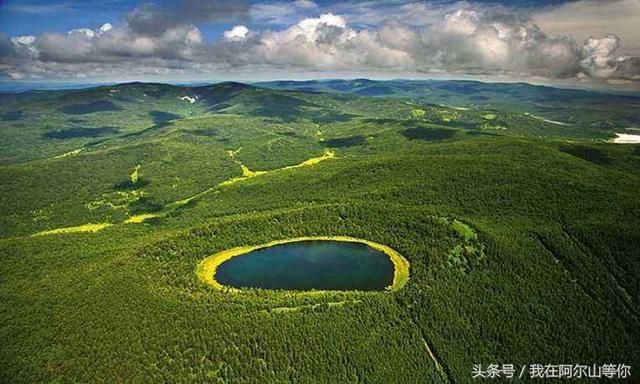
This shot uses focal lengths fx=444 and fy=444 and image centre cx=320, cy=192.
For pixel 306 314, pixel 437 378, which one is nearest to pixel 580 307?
pixel 437 378

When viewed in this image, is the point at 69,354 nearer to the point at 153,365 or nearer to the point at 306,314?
the point at 153,365

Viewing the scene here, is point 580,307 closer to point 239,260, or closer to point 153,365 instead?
point 239,260

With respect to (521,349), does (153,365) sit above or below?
above

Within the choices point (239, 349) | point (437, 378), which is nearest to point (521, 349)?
point (437, 378)

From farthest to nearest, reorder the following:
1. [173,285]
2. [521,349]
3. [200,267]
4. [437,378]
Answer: [200,267] → [173,285] → [521,349] → [437,378]

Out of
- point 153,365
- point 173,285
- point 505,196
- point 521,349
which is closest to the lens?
point 153,365

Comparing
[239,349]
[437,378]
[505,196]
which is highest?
[505,196]

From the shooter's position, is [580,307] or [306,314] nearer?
[306,314]
